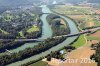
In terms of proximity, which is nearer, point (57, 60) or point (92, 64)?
point (92, 64)

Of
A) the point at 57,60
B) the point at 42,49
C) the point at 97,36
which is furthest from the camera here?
the point at 97,36

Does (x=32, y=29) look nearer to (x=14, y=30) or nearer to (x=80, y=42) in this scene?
(x=14, y=30)

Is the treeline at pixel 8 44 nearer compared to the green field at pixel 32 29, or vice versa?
the treeline at pixel 8 44

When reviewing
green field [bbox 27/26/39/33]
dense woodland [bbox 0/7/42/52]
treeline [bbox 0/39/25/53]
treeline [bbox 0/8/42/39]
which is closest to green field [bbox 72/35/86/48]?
dense woodland [bbox 0/7/42/52]

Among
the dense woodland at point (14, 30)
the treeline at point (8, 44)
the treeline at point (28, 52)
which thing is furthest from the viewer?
the dense woodland at point (14, 30)

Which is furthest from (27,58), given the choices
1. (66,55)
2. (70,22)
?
(70,22)

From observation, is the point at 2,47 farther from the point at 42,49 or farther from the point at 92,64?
the point at 92,64

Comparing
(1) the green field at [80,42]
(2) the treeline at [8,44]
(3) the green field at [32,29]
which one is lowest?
(1) the green field at [80,42]

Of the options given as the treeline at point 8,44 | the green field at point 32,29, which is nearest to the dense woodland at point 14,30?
the treeline at point 8,44

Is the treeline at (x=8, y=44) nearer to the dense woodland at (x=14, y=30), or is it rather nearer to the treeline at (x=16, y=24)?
the dense woodland at (x=14, y=30)

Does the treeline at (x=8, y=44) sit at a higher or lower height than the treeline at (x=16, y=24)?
lower

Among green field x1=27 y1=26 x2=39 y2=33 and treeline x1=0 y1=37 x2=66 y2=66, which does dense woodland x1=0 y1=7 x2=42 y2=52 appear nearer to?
green field x1=27 y1=26 x2=39 y2=33
